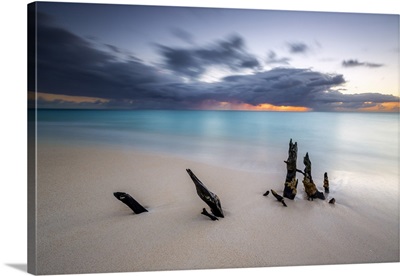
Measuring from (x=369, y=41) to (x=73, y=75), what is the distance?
251cm

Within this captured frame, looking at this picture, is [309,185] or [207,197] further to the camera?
[309,185]

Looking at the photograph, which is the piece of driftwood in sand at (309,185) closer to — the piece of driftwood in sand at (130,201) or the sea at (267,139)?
the sea at (267,139)

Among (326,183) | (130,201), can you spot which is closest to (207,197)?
(130,201)

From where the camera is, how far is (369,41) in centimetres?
423

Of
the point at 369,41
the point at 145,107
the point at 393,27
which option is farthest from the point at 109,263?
the point at 393,27

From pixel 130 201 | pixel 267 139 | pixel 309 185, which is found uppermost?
pixel 267 139

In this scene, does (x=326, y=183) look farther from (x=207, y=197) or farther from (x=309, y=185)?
(x=207, y=197)

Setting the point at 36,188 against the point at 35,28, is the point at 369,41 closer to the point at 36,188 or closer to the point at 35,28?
the point at 35,28

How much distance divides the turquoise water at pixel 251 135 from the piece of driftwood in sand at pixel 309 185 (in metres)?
0.05

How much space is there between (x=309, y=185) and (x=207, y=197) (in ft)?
2.99

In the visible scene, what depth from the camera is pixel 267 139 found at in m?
4.20

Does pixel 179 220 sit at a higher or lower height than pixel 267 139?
lower

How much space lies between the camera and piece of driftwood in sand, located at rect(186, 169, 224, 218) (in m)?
4.03

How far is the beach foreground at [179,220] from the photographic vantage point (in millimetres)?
3828
